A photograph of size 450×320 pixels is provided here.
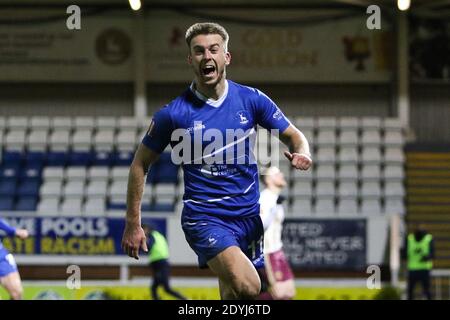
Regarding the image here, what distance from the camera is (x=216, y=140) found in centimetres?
648

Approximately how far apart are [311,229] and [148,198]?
3.80 meters

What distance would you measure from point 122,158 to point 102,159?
18.0 inches

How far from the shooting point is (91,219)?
19281 mm

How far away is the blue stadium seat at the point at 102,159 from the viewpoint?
889 inches

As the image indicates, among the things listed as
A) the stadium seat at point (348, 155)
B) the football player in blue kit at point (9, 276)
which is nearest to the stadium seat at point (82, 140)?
the stadium seat at point (348, 155)

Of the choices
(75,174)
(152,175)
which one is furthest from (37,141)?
(152,175)

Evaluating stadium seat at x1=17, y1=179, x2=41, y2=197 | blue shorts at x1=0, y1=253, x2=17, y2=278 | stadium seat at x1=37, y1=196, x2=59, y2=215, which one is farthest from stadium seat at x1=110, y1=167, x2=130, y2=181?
blue shorts at x1=0, y1=253, x2=17, y2=278

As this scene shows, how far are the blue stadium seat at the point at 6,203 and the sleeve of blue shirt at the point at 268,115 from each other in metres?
15.3

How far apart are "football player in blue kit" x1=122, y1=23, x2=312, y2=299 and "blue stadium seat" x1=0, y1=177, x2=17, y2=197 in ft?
51.4

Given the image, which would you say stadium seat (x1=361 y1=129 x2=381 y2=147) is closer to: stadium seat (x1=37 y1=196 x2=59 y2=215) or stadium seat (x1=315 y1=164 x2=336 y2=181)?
stadium seat (x1=315 y1=164 x2=336 y2=181)

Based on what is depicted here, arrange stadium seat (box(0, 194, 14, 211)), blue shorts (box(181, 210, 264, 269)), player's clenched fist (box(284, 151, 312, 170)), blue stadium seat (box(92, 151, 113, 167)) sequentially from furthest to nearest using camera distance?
1. blue stadium seat (box(92, 151, 113, 167))
2. stadium seat (box(0, 194, 14, 211))
3. blue shorts (box(181, 210, 264, 269))
4. player's clenched fist (box(284, 151, 312, 170))

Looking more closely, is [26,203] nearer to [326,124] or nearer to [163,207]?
[163,207]

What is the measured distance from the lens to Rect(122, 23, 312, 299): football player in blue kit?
6375 millimetres
